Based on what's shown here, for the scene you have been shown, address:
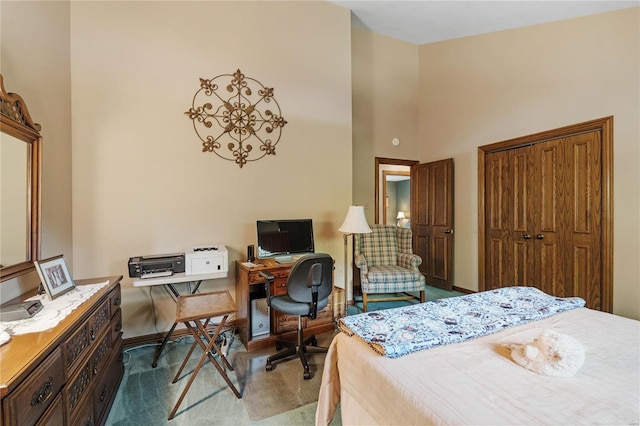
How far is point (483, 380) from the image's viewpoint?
95 cm

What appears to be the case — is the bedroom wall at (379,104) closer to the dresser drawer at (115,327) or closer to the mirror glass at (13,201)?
the dresser drawer at (115,327)

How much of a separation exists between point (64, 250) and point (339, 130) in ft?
9.61

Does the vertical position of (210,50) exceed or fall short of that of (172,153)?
it exceeds it

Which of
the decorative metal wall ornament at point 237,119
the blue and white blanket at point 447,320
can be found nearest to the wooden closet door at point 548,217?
the blue and white blanket at point 447,320

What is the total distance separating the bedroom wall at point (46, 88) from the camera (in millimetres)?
1650

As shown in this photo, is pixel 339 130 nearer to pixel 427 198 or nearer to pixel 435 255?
pixel 427 198

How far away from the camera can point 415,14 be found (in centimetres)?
361

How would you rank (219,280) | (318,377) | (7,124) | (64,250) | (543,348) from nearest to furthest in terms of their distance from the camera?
(543,348) → (7,124) → (318,377) → (64,250) → (219,280)

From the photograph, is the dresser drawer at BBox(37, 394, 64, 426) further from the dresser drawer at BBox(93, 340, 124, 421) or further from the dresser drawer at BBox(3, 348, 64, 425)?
the dresser drawer at BBox(93, 340, 124, 421)

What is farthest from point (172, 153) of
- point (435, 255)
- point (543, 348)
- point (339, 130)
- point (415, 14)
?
point (435, 255)

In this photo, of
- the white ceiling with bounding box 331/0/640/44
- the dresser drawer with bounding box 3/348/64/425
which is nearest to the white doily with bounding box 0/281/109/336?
the dresser drawer with bounding box 3/348/64/425

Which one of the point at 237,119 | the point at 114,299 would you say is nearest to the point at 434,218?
the point at 237,119

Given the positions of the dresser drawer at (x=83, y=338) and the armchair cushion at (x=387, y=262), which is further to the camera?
the armchair cushion at (x=387, y=262)

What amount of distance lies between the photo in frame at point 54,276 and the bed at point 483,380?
157 cm
